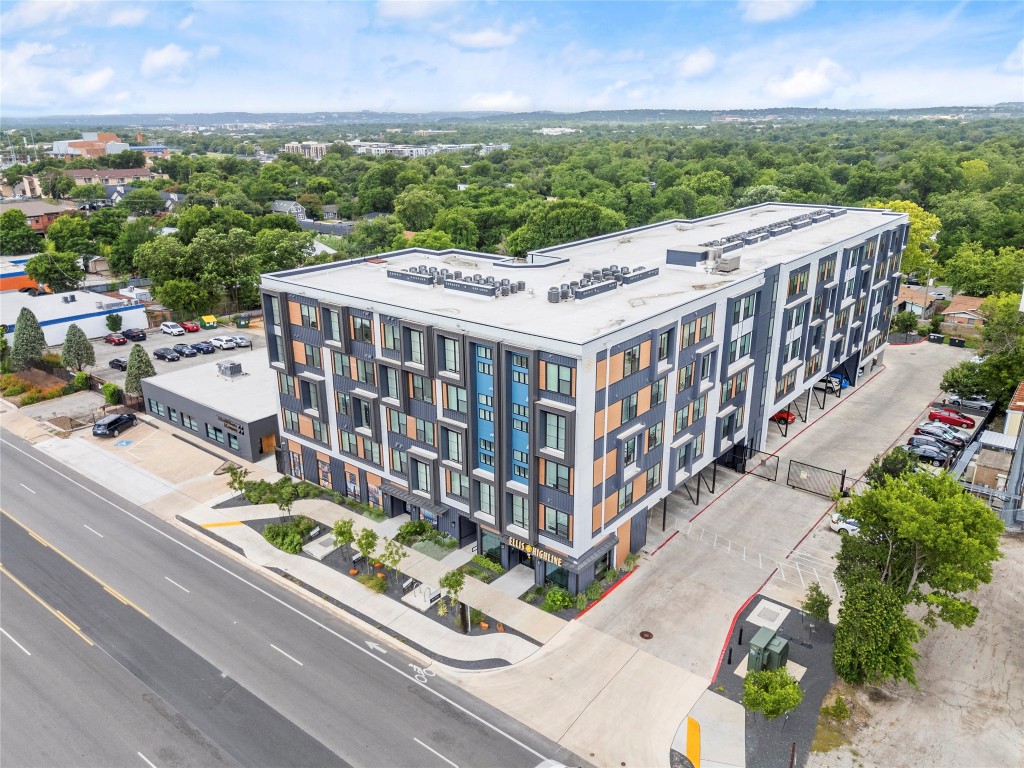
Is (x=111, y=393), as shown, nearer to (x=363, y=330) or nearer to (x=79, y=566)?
(x=79, y=566)

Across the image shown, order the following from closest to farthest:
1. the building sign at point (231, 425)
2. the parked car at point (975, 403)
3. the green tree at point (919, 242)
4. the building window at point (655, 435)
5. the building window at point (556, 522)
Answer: the building window at point (556, 522) → the building window at point (655, 435) → the building sign at point (231, 425) → the parked car at point (975, 403) → the green tree at point (919, 242)

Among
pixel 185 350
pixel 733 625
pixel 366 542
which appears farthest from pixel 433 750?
pixel 185 350

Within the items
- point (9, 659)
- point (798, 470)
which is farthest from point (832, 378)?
point (9, 659)

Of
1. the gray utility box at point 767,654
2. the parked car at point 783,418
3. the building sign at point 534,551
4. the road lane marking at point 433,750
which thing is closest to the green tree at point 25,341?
the building sign at point 534,551

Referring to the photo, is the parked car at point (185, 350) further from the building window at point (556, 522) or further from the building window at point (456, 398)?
the building window at point (556, 522)

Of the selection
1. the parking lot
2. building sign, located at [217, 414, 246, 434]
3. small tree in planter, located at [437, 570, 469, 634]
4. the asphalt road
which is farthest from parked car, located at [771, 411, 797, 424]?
the parking lot
